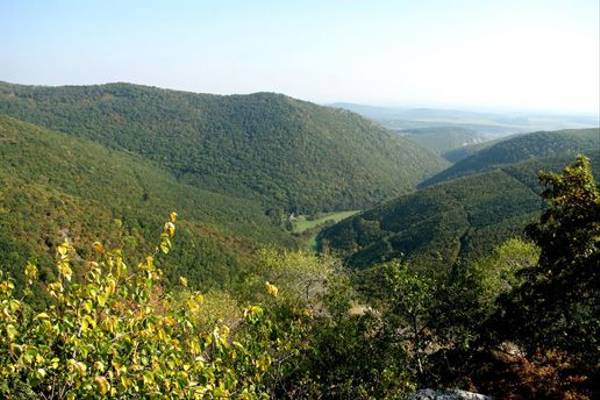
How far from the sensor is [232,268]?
131 metres

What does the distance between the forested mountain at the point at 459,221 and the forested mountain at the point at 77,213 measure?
41.7 m

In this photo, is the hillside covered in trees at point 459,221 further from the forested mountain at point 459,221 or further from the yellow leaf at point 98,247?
the yellow leaf at point 98,247

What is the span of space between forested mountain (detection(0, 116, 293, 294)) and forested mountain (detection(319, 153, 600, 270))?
4166 centimetres

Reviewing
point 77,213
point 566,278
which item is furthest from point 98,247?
point 77,213

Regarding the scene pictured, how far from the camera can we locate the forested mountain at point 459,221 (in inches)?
5305

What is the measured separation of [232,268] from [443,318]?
106 m

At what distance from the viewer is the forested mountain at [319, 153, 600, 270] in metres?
135

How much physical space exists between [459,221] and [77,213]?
116350 millimetres

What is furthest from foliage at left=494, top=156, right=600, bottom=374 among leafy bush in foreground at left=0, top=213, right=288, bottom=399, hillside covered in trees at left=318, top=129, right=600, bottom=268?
hillside covered in trees at left=318, top=129, right=600, bottom=268

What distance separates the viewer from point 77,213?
109m

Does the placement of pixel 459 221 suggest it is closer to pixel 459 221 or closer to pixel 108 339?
pixel 459 221

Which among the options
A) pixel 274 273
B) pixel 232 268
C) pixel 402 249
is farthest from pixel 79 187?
pixel 274 273

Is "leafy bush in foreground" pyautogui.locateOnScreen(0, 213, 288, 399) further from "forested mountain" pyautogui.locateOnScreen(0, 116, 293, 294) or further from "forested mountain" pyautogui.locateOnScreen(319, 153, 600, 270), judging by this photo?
"forested mountain" pyautogui.locateOnScreen(319, 153, 600, 270)

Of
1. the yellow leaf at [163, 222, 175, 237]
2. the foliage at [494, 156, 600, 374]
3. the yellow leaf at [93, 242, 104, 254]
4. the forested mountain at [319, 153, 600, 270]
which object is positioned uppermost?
the yellow leaf at [163, 222, 175, 237]
